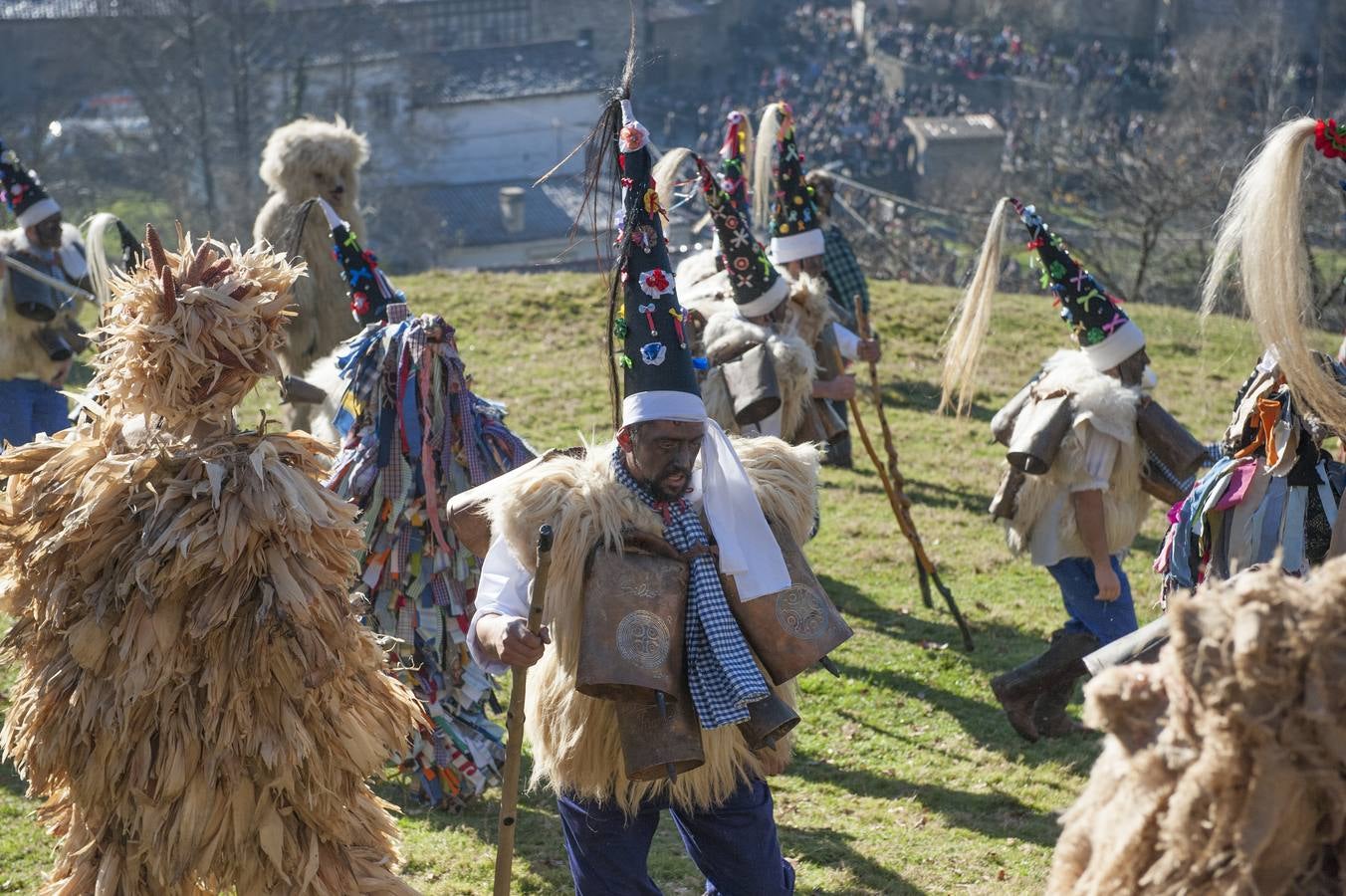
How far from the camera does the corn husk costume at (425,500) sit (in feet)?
18.7

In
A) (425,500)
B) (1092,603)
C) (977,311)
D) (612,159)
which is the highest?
(612,159)

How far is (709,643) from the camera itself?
3.90 metres

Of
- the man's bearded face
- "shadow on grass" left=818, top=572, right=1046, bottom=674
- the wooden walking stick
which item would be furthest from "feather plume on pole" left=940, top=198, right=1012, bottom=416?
the wooden walking stick

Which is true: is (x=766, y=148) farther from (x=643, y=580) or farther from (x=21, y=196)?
(x=643, y=580)

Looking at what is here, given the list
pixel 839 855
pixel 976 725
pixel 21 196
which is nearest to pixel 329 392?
pixel 839 855

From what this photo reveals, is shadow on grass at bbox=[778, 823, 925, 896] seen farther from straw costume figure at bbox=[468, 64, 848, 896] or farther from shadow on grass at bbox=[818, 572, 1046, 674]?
shadow on grass at bbox=[818, 572, 1046, 674]

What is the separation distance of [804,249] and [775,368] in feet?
4.05

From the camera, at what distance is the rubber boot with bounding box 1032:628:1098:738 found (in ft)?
21.5

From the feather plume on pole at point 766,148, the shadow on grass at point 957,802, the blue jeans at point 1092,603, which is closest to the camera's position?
the shadow on grass at point 957,802

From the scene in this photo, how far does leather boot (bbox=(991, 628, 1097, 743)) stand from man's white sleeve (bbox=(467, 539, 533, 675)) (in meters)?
3.31

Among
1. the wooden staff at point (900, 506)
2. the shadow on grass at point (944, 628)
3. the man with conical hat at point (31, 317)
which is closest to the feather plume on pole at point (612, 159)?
the wooden staff at point (900, 506)

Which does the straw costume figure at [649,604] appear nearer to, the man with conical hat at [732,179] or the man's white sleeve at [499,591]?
the man's white sleeve at [499,591]

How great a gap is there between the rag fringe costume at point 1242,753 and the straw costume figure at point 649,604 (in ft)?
4.27

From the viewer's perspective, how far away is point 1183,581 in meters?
4.94
